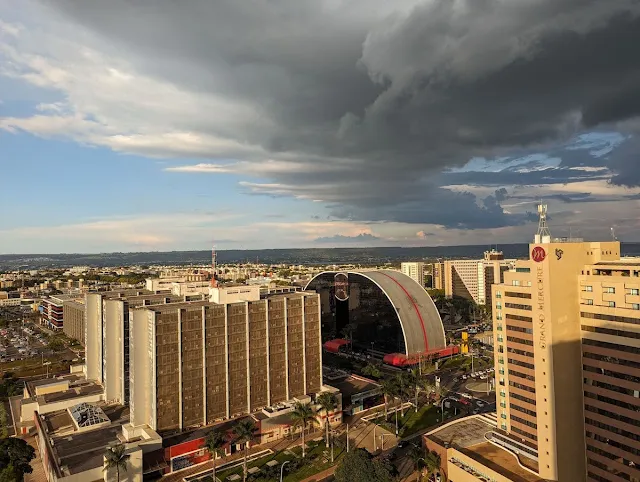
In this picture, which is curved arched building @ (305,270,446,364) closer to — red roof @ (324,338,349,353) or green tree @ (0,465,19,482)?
red roof @ (324,338,349,353)

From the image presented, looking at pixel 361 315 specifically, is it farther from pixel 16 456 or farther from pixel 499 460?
pixel 16 456

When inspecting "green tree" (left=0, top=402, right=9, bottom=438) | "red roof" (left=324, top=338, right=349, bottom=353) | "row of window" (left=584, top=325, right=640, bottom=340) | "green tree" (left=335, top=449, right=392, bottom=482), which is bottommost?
"green tree" (left=0, top=402, right=9, bottom=438)

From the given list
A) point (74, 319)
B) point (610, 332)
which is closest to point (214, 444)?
point (610, 332)

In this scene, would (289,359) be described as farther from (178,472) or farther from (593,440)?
(593,440)

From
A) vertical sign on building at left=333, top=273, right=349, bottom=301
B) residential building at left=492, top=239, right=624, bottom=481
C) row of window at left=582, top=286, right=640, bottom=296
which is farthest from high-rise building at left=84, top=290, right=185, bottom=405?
row of window at left=582, top=286, right=640, bottom=296

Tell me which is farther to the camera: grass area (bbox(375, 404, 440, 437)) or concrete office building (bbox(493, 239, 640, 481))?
grass area (bbox(375, 404, 440, 437))

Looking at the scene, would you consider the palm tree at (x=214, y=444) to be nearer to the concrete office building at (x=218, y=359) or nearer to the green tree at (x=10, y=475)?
the concrete office building at (x=218, y=359)

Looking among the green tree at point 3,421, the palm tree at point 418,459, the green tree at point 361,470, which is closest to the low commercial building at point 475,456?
the palm tree at point 418,459
